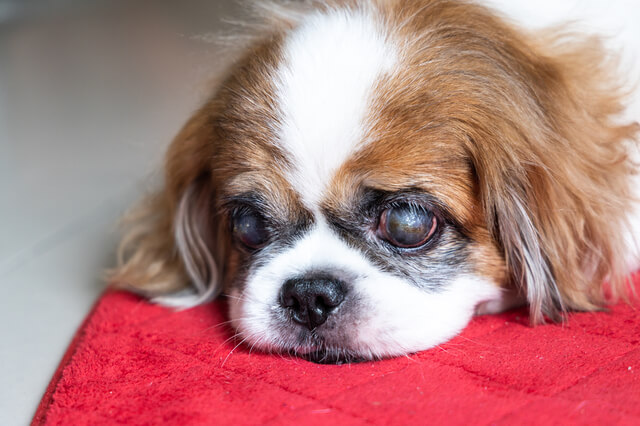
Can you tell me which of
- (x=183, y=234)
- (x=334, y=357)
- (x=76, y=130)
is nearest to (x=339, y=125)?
(x=334, y=357)

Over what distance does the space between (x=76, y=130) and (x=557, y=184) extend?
3.76 metres

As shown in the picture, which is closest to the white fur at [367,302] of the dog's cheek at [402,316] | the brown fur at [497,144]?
the dog's cheek at [402,316]

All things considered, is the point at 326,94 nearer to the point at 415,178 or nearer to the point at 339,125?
the point at 339,125

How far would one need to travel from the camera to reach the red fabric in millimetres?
1510

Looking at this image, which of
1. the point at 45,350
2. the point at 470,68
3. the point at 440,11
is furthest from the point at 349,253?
the point at 45,350

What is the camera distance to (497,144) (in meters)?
1.95

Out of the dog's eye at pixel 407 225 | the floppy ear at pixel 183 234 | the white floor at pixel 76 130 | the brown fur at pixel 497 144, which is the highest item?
the brown fur at pixel 497 144

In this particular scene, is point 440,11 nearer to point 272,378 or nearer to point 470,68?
point 470,68

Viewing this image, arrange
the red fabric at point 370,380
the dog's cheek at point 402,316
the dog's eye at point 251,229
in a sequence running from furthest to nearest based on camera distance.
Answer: the dog's eye at point 251,229
the dog's cheek at point 402,316
the red fabric at point 370,380

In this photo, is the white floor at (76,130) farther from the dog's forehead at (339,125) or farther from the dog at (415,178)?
the dog's forehead at (339,125)

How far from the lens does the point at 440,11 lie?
6.87 ft

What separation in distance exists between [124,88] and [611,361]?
5020 mm

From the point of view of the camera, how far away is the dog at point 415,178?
1880mm

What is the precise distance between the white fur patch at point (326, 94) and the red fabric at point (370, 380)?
47cm
